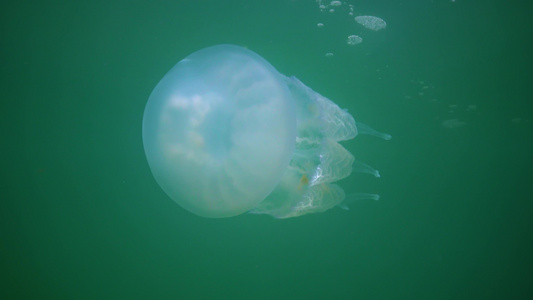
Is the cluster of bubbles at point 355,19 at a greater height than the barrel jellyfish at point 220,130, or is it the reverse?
the cluster of bubbles at point 355,19

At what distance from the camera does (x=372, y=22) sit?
4.41m

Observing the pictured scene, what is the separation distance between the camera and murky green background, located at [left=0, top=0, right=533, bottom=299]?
4.78 m

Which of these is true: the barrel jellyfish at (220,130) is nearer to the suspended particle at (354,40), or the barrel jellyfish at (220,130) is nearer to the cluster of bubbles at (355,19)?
the cluster of bubbles at (355,19)

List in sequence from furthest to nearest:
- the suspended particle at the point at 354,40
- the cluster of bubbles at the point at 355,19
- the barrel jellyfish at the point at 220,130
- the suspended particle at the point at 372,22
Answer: the suspended particle at the point at 354,40 → the suspended particle at the point at 372,22 → the cluster of bubbles at the point at 355,19 → the barrel jellyfish at the point at 220,130

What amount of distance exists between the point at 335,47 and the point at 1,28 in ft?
19.4

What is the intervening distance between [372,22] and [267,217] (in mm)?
5892

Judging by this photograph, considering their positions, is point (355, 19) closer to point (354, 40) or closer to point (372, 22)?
point (372, 22)

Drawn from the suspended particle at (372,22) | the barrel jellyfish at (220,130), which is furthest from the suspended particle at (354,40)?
the barrel jellyfish at (220,130)

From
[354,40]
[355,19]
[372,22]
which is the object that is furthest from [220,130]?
[354,40]

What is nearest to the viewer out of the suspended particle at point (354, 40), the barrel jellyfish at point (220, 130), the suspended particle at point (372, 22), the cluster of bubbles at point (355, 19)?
the barrel jellyfish at point (220, 130)

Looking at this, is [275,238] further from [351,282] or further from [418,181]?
[418,181]

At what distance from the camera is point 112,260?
858 centimetres

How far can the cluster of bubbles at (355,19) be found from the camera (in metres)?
4.06

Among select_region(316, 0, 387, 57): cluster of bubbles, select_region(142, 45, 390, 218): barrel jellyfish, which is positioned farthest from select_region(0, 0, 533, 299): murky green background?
select_region(142, 45, 390, 218): barrel jellyfish
